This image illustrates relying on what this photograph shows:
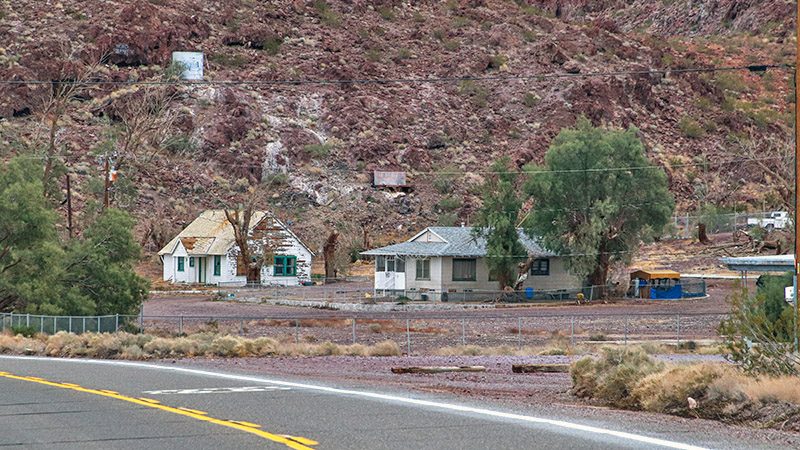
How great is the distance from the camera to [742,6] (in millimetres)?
156875

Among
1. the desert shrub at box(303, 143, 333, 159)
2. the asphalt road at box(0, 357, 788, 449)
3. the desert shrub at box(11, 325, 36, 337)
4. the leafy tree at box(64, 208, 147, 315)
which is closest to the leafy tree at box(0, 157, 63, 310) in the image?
the leafy tree at box(64, 208, 147, 315)

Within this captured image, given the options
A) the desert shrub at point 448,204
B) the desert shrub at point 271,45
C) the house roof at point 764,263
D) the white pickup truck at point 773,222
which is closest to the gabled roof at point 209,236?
the desert shrub at point 448,204

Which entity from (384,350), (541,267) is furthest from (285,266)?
(384,350)

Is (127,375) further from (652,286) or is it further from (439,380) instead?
(652,286)

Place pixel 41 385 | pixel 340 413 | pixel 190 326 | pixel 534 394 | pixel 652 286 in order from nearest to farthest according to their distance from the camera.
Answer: pixel 340 413
pixel 534 394
pixel 41 385
pixel 190 326
pixel 652 286

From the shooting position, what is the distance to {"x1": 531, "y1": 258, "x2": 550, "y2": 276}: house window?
239ft

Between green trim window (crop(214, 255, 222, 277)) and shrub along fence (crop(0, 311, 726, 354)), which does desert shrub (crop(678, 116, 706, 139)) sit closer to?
green trim window (crop(214, 255, 222, 277))

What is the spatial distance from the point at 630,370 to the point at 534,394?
2.02m

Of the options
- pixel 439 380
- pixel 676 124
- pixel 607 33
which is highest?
pixel 607 33

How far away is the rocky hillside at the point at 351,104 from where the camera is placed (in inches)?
3935

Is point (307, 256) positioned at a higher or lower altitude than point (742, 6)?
lower

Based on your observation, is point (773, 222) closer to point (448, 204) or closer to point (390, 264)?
point (448, 204)

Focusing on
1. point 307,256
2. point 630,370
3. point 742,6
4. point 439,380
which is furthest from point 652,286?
point 742,6

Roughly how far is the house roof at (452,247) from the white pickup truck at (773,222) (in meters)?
18.6
